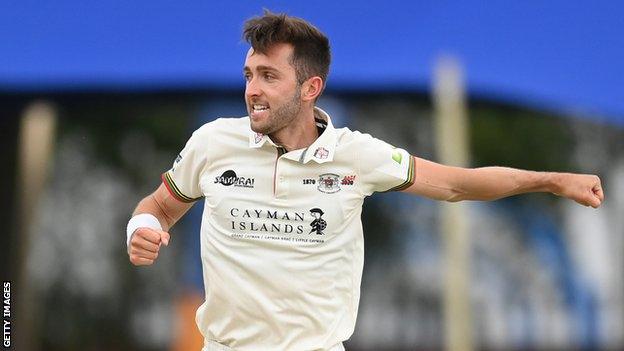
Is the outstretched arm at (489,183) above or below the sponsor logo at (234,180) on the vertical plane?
above

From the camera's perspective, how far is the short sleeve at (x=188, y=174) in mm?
6113

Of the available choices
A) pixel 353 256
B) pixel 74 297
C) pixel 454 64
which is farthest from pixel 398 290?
pixel 353 256

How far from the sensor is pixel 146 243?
5.68m

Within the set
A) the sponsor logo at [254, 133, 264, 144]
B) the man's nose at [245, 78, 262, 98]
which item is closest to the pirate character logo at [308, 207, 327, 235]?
the sponsor logo at [254, 133, 264, 144]

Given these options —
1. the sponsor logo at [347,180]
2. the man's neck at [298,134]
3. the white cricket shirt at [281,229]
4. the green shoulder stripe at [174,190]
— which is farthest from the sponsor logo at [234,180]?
the sponsor logo at [347,180]

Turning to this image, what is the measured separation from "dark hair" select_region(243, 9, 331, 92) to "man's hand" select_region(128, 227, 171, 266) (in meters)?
1.07

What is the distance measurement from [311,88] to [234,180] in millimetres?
636

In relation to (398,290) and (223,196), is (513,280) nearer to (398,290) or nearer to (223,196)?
(398,290)

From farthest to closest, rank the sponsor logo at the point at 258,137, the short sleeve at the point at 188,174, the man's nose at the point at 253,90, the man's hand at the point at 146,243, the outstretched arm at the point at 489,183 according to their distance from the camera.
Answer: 1. the outstretched arm at the point at 489,183
2. the short sleeve at the point at 188,174
3. the sponsor logo at the point at 258,137
4. the man's nose at the point at 253,90
5. the man's hand at the point at 146,243

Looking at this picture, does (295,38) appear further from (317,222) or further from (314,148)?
(317,222)

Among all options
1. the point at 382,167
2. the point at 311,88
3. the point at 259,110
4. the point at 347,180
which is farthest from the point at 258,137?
the point at 382,167

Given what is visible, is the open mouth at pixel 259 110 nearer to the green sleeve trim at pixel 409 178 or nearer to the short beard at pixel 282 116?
the short beard at pixel 282 116

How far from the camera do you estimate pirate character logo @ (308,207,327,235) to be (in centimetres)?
597

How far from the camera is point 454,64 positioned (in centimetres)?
1420
